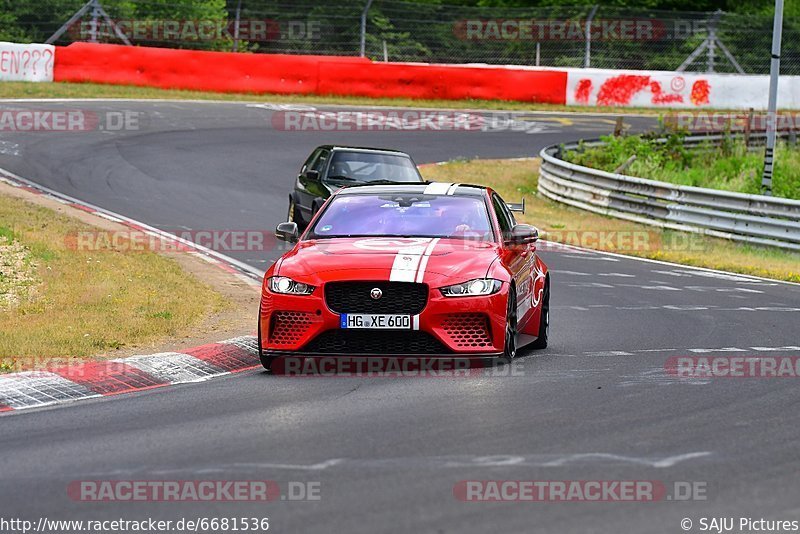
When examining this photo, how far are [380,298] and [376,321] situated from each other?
6.8 inches

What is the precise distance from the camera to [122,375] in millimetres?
9531

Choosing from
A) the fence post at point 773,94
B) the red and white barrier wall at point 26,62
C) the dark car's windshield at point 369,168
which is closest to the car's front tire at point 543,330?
the dark car's windshield at point 369,168

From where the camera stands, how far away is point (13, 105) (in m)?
33.2

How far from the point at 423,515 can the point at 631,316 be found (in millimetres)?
8377

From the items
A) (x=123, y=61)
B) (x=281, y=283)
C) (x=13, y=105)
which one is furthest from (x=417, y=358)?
(x=123, y=61)

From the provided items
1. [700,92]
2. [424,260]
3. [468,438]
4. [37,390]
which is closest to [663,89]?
[700,92]

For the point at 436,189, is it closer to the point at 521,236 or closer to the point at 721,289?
the point at 521,236

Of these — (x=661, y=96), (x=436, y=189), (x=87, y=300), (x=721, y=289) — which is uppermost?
(x=661, y=96)

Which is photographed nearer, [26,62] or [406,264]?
[406,264]

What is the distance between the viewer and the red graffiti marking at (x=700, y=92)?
4325cm

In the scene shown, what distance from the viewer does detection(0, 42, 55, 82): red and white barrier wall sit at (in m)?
37.1

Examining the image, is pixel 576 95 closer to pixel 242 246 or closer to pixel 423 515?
pixel 242 246

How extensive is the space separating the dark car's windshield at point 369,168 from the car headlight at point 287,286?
9.39 meters

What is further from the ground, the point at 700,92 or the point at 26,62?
the point at 26,62
